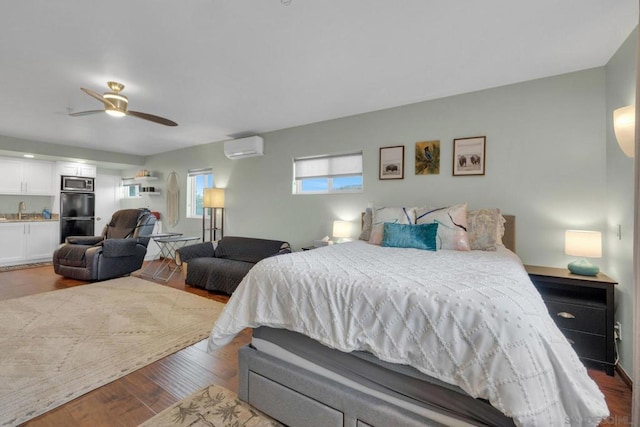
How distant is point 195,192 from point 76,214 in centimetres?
284

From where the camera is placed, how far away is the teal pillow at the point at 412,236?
2527 millimetres

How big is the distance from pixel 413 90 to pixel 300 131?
188 cm

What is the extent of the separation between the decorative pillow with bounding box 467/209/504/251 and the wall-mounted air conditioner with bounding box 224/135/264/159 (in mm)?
3346

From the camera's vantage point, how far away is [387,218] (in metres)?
3.00

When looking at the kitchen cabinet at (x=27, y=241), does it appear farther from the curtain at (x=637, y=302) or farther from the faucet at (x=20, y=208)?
the curtain at (x=637, y=302)

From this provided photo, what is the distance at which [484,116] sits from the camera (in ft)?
9.85

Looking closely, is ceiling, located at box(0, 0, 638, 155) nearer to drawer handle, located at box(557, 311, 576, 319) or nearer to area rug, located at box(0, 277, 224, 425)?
drawer handle, located at box(557, 311, 576, 319)

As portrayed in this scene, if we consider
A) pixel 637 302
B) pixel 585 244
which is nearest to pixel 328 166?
pixel 585 244

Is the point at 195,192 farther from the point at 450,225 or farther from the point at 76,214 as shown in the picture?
the point at 450,225

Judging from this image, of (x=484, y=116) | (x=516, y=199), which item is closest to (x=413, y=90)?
(x=484, y=116)

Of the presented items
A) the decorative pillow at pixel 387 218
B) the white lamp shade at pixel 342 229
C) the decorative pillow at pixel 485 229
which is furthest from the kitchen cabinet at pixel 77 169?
the decorative pillow at pixel 485 229

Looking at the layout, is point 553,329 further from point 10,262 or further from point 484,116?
point 10,262

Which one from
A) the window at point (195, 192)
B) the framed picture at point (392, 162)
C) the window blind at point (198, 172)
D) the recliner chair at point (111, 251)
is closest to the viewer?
the framed picture at point (392, 162)

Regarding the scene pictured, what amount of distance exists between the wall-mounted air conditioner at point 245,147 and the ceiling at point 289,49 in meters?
0.99
